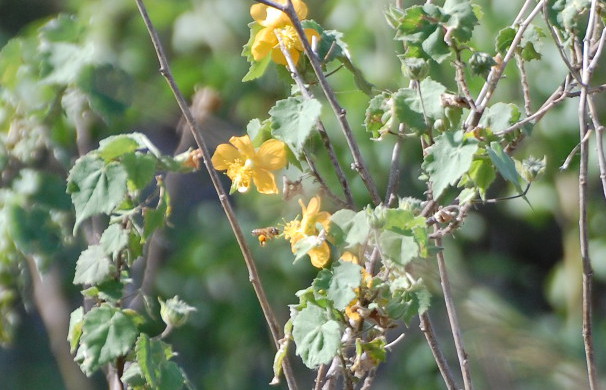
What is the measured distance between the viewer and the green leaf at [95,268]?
1.02m

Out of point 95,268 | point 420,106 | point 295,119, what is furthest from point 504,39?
point 95,268

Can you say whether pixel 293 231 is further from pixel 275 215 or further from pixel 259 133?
pixel 275 215

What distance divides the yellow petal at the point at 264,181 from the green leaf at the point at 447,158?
176mm

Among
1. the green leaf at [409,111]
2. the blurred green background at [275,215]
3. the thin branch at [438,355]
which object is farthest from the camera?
the blurred green background at [275,215]

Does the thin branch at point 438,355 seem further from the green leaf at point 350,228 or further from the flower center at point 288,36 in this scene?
the flower center at point 288,36

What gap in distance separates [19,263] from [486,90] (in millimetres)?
630

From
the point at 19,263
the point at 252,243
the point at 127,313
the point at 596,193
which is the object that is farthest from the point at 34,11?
the point at 127,313

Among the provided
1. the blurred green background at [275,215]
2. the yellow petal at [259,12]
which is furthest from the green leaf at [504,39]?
the blurred green background at [275,215]

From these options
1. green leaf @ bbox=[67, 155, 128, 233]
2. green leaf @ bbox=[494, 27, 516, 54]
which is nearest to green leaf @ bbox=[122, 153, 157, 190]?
green leaf @ bbox=[67, 155, 128, 233]

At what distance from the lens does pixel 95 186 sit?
0.97m

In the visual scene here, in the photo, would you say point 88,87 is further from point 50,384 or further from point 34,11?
point 34,11

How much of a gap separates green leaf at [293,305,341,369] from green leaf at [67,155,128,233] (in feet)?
0.65

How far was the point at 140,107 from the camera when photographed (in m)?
1.68

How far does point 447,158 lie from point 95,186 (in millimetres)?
322
